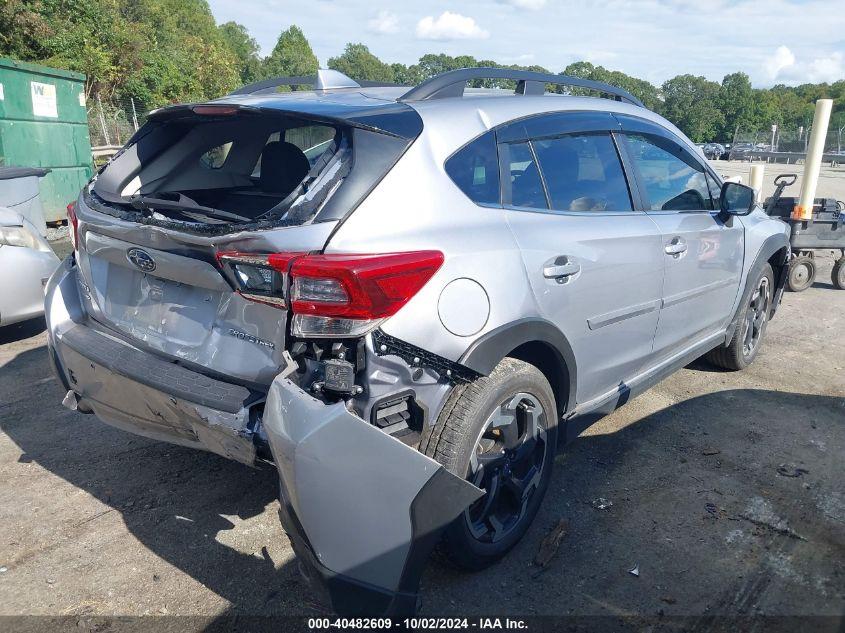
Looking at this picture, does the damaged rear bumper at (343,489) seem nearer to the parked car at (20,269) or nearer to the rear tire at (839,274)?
the parked car at (20,269)

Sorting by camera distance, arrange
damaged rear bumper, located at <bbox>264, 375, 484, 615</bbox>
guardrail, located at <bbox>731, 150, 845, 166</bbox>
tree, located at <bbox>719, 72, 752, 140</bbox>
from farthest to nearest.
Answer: tree, located at <bbox>719, 72, 752, 140</bbox> < guardrail, located at <bbox>731, 150, 845, 166</bbox> < damaged rear bumper, located at <bbox>264, 375, 484, 615</bbox>

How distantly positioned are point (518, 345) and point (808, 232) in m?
6.39

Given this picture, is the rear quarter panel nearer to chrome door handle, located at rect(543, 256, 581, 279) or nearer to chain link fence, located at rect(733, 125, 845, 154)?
chrome door handle, located at rect(543, 256, 581, 279)

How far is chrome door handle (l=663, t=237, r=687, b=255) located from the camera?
3.67 metres

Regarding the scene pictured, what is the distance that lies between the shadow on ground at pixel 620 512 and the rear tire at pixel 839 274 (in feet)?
14.0

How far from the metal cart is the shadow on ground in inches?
142

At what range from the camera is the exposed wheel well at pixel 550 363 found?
2.93 metres

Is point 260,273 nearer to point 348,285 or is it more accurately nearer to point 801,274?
point 348,285

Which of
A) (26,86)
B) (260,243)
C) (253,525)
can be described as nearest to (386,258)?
(260,243)

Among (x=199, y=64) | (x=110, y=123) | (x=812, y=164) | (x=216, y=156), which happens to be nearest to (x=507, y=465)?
(x=216, y=156)

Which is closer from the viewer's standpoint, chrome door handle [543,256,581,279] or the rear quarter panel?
the rear quarter panel

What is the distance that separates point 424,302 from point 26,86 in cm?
1033

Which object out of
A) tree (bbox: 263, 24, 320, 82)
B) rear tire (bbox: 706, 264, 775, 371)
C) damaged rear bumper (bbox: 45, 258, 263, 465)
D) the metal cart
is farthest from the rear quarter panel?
tree (bbox: 263, 24, 320, 82)

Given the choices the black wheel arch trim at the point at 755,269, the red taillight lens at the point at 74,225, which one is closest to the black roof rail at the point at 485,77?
the red taillight lens at the point at 74,225
